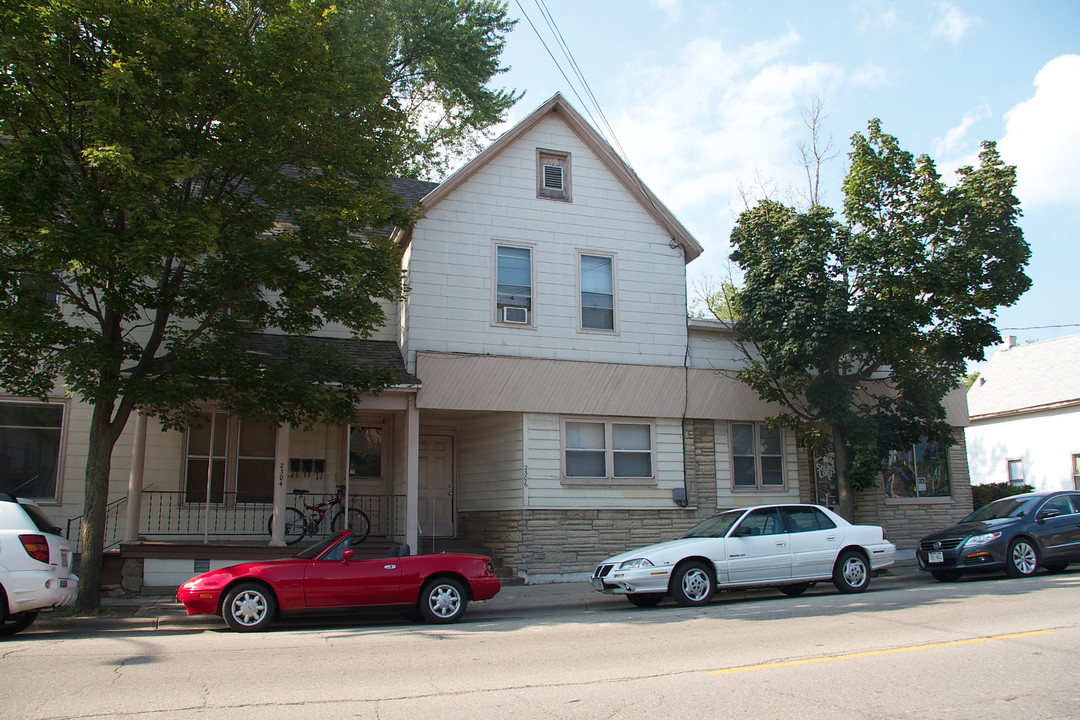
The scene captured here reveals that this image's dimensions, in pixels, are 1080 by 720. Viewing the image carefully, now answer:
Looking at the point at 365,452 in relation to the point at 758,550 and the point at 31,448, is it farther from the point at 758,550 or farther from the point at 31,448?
the point at 758,550

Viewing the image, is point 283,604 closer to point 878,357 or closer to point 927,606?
point 927,606

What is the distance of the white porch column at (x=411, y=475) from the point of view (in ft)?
48.5

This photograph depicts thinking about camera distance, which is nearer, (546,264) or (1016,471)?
(546,264)

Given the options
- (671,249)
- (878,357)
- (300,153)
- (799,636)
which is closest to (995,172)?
(878,357)

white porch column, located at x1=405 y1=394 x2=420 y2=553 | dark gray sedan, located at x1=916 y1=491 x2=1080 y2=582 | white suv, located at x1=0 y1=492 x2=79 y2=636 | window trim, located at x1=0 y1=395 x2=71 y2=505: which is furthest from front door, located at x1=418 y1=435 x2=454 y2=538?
dark gray sedan, located at x1=916 y1=491 x2=1080 y2=582

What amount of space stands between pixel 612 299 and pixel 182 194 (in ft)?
28.5

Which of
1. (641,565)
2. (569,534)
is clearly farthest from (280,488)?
(641,565)

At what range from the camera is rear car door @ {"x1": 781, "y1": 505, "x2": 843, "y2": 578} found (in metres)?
12.5

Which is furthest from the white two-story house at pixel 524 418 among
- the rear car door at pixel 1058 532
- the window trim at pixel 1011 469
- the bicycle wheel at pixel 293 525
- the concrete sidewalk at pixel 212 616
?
the window trim at pixel 1011 469

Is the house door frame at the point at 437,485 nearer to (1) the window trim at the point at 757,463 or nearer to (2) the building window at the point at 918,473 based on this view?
(1) the window trim at the point at 757,463

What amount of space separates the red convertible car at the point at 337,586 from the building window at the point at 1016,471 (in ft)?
87.0

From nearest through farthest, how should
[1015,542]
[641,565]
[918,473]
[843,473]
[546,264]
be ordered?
[641,565], [1015,542], [843,473], [546,264], [918,473]

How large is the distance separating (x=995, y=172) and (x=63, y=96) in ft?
51.7

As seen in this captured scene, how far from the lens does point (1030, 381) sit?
103 ft
